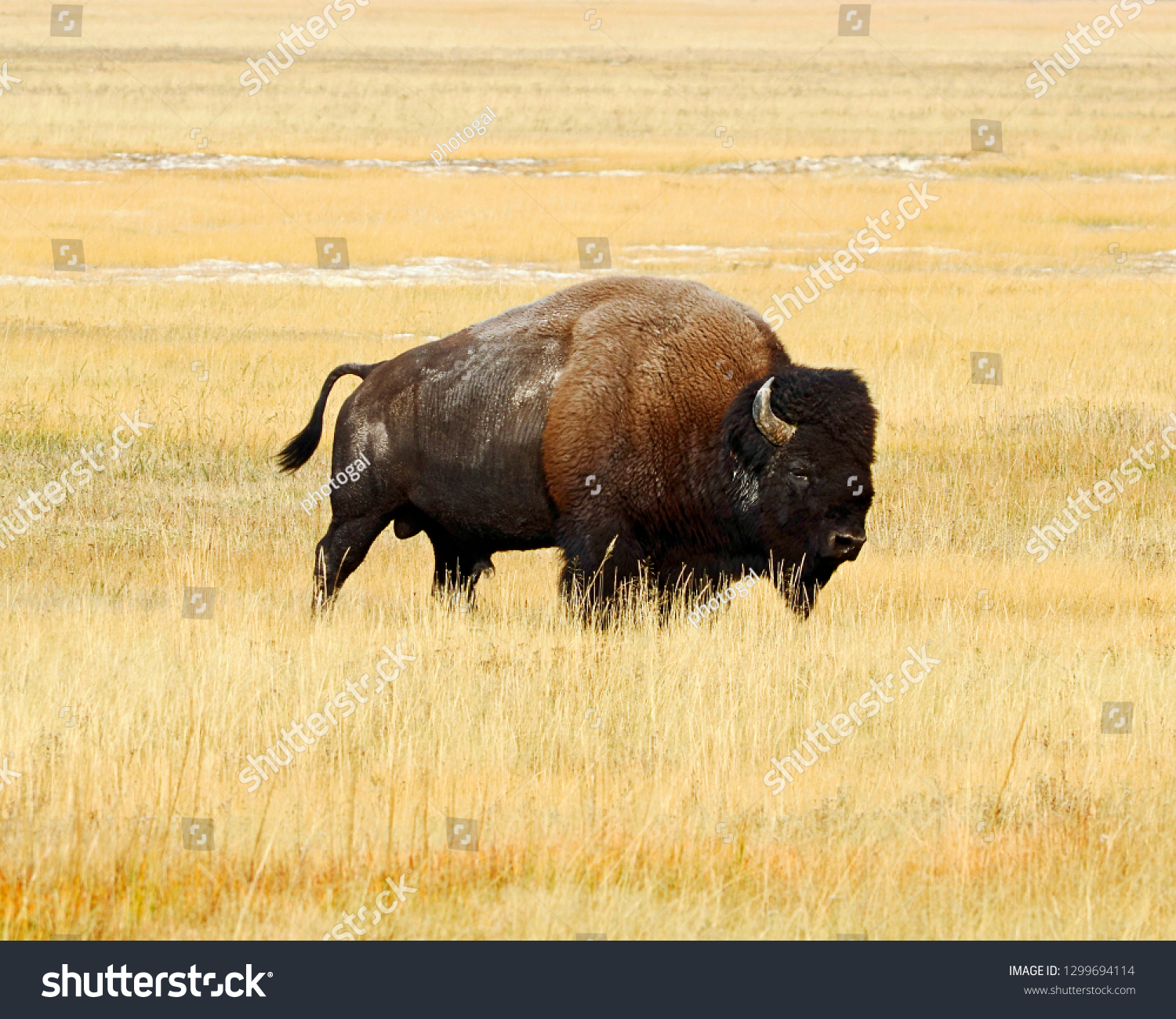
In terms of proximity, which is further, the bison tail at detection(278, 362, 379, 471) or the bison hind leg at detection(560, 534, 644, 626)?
the bison tail at detection(278, 362, 379, 471)

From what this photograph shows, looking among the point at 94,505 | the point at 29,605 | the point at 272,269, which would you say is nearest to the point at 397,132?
the point at 272,269

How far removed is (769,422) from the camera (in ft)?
27.0

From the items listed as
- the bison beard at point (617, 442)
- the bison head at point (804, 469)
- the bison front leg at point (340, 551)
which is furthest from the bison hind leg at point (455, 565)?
the bison head at point (804, 469)

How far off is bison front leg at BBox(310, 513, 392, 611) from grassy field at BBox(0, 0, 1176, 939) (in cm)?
25

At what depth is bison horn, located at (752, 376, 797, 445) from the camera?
27.0 feet

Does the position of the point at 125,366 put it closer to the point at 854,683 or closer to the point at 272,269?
the point at 272,269

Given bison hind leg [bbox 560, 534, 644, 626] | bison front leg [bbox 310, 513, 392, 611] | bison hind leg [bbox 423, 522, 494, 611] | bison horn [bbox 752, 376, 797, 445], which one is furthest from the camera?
bison hind leg [bbox 423, 522, 494, 611]

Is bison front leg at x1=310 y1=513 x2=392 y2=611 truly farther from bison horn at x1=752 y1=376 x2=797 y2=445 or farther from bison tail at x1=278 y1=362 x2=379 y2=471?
bison horn at x1=752 y1=376 x2=797 y2=445

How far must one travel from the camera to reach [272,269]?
26859 mm

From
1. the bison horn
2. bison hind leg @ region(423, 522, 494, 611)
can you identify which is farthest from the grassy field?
the bison horn

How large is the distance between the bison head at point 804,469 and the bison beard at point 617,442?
0.4 inches

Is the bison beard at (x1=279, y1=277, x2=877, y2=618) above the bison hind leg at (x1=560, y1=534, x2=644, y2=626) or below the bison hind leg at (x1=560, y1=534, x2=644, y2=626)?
above

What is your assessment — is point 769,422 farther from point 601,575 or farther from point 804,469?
point 601,575

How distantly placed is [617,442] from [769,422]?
908 mm
